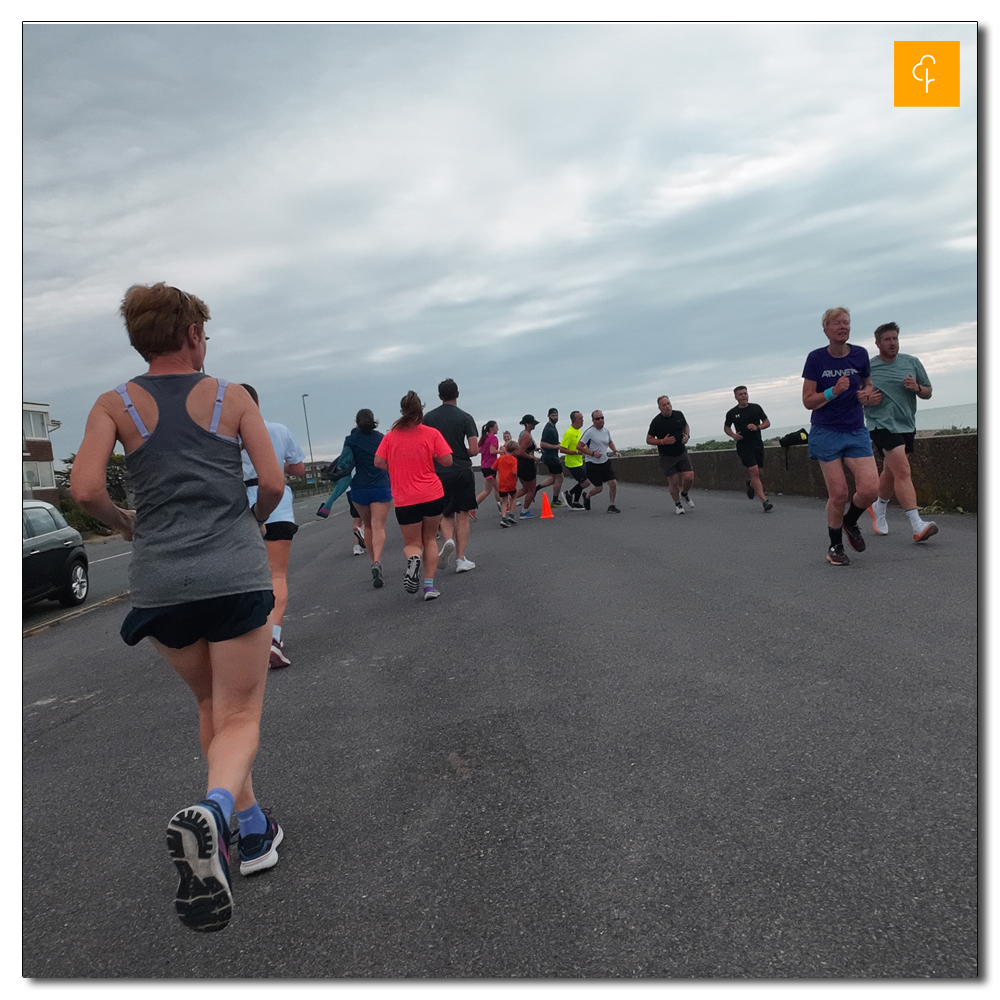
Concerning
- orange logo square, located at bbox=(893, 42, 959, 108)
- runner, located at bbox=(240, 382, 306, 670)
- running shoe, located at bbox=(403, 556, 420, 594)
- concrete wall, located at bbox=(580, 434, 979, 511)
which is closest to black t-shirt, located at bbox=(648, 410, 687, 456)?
concrete wall, located at bbox=(580, 434, 979, 511)

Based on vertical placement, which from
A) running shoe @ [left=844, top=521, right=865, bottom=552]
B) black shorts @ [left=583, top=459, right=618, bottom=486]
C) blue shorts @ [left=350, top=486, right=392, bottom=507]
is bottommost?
running shoe @ [left=844, top=521, right=865, bottom=552]

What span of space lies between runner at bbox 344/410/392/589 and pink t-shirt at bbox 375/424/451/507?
1.16 meters

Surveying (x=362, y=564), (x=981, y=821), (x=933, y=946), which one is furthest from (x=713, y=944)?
(x=362, y=564)

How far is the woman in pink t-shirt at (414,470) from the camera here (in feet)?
25.9

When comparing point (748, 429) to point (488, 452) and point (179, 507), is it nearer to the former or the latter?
point (488, 452)

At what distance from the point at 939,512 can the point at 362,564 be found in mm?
7743

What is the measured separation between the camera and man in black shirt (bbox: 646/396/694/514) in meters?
14.4

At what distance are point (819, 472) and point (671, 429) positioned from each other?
2638mm

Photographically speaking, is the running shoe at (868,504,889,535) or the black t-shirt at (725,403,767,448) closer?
the running shoe at (868,504,889,535)

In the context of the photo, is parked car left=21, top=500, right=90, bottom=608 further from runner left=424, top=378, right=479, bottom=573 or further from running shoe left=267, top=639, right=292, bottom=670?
running shoe left=267, top=639, right=292, bottom=670

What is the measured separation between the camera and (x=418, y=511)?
26.2ft

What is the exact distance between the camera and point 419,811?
3.20 metres

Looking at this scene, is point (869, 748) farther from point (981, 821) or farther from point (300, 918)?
point (300, 918)

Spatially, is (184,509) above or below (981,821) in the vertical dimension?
above
